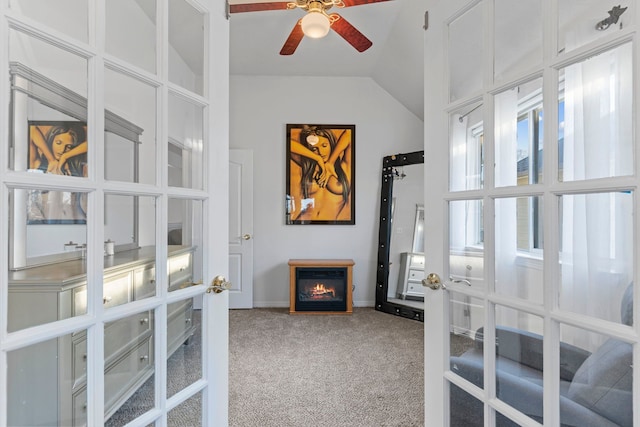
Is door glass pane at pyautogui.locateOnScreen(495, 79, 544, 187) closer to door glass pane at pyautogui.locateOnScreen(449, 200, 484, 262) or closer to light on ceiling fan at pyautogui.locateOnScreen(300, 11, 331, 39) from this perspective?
door glass pane at pyautogui.locateOnScreen(449, 200, 484, 262)

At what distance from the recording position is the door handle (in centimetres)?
112

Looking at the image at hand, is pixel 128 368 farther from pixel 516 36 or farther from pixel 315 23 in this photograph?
pixel 315 23

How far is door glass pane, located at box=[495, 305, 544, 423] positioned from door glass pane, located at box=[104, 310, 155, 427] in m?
1.09

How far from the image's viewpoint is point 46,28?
717 mm

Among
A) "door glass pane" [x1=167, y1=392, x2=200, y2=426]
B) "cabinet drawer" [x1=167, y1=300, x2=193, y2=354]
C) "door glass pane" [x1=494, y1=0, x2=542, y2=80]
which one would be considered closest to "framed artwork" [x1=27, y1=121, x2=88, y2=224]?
"cabinet drawer" [x1=167, y1=300, x2=193, y2=354]

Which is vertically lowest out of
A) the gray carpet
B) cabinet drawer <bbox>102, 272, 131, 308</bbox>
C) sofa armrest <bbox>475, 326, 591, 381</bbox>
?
the gray carpet

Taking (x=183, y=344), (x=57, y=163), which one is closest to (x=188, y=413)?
(x=183, y=344)

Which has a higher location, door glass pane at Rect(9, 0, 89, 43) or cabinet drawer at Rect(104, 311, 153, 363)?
door glass pane at Rect(9, 0, 89, 43)

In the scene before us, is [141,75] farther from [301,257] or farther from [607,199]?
[301,257]

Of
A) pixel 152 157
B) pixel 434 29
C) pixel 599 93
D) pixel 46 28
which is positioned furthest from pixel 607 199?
pixel 46 28

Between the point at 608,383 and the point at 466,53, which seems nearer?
the point at 608,383

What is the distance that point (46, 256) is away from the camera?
78 centimetres

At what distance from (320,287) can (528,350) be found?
110 inches

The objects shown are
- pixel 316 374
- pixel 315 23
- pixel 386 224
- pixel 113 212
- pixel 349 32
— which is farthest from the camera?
pixel 386 224
